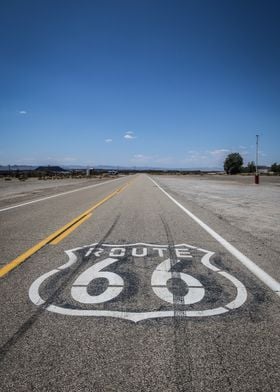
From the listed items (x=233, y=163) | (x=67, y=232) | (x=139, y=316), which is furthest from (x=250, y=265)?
(x=233, y=163)

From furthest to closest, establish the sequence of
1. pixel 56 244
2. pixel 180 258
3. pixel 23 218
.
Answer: pixel 23 218
pixel 56 244
pixel 180 258

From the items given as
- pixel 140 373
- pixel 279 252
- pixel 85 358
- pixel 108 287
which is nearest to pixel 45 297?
pixel 108 287

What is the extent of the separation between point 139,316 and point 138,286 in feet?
2.77

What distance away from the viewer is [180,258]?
545 cm

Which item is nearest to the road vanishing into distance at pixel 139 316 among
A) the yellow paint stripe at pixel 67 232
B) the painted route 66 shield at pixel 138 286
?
the painted route 66 shield at pixel 138 286

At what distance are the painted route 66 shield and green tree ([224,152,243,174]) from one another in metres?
146

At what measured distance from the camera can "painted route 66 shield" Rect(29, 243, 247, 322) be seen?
3.44 m

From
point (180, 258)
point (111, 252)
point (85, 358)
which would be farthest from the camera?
point (111, 252)

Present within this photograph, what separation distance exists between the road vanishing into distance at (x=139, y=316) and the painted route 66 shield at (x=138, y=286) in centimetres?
1

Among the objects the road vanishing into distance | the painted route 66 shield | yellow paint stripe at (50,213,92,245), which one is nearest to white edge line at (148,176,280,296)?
the road vanishing into distance

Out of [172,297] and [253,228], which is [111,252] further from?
[253,228]

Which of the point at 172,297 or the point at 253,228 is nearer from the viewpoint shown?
the point at 172,297

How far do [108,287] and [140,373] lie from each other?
1.75 metres

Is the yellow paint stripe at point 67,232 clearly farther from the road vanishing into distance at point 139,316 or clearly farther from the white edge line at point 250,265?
the white edge line at point 250,265
